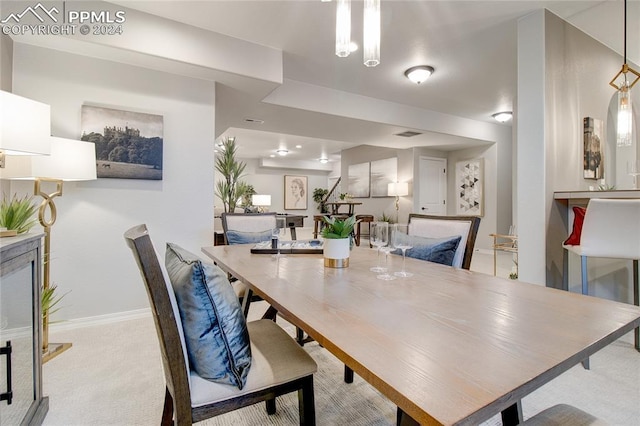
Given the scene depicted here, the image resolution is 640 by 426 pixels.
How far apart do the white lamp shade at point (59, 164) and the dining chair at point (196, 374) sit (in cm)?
151

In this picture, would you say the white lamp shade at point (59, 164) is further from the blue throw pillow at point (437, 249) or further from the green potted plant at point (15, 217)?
the blue throw pillow at point (437, 249)

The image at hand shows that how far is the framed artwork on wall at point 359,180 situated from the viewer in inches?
313

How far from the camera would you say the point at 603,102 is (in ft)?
10.3

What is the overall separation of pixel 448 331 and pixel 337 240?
0.76 meters

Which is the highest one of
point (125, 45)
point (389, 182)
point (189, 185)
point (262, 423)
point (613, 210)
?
point (125, 45)

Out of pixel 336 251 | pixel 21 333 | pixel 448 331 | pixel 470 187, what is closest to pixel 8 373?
pixel 21 333

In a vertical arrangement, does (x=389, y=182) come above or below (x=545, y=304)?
above

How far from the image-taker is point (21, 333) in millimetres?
1257

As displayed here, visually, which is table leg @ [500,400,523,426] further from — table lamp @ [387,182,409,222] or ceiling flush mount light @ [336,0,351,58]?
table lamp @ [387,182,409,222]

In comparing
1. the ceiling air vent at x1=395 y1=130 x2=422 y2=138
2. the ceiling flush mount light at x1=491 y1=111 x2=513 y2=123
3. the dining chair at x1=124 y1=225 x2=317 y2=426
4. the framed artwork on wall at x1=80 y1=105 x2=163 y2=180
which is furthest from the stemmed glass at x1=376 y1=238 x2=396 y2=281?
the ceiling flush mount light at x1=491 y1=111 x2=513 y2=123

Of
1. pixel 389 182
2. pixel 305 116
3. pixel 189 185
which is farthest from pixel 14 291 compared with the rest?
pixel 389 182

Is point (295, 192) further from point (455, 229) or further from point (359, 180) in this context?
point (455, 229)

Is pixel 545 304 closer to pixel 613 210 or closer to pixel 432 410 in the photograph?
pixel 432 410

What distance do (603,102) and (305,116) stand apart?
336cm
